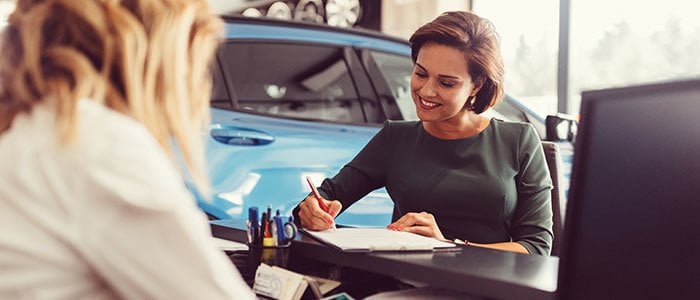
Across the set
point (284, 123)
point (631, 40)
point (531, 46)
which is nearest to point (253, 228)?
point (284, 123)

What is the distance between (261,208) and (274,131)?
11.2 inches

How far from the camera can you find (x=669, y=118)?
830mm

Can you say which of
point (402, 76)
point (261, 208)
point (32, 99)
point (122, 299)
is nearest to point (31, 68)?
point (32, 99)

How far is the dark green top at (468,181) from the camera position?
1857mm

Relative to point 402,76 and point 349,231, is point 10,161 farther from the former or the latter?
point 402,76

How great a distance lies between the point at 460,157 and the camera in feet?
6.34

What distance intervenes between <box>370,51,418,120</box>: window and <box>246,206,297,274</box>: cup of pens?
1.92m

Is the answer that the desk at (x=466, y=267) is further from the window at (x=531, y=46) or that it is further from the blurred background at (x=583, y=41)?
the window at (x=531, y=46)

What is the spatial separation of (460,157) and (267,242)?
29.8 inches

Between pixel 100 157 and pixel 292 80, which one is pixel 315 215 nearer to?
pixel 100 157

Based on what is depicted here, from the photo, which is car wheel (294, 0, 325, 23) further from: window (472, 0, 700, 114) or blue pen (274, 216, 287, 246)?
blue pen (274, 216, 287, 246)

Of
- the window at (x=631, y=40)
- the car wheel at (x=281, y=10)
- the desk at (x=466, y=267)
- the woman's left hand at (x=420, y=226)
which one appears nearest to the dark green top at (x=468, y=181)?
the woman's left hand at (x=420, y=226)

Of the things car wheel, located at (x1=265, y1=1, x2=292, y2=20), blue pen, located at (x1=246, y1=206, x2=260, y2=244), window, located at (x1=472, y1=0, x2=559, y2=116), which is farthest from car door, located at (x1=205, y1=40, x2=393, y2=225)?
car wheel, located at (x1=265, y1=1, x2=292, y2=20)

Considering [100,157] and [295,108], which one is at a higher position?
[100,157]
